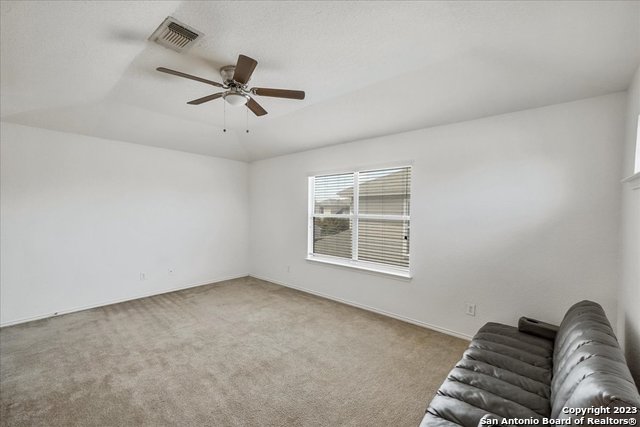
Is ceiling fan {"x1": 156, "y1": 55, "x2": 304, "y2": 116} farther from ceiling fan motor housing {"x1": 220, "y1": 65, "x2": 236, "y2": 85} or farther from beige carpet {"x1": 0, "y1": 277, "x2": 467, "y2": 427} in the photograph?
beige carpet {"x1": 0, "y1": 277, "x2": 467, "y2": 427}

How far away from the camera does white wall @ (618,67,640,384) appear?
5.65 ft

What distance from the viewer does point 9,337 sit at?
317cm

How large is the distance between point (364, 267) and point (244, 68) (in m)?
3.03

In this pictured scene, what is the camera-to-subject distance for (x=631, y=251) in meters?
1.95

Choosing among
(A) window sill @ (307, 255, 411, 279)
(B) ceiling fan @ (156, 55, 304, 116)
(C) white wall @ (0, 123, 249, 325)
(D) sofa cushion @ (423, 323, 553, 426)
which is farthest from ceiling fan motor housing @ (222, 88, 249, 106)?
(C) white wall @ (0, 123, 249, 325)

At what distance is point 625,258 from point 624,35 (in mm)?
1557

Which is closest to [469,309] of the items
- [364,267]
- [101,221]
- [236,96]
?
[364,267]

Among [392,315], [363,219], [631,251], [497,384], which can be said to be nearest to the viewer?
[497,384]

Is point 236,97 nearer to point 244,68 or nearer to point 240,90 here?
point 240,90

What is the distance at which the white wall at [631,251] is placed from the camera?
1.72 metres

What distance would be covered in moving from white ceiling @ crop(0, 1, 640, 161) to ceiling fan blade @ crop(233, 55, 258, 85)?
0.26 meters

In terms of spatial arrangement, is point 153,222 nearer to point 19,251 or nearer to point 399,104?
point 19,251

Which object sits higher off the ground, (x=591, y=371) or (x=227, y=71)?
(x=227, y=71)

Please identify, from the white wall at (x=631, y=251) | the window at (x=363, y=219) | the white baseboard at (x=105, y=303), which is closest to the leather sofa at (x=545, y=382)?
the white wall at (x=631, y=251)
